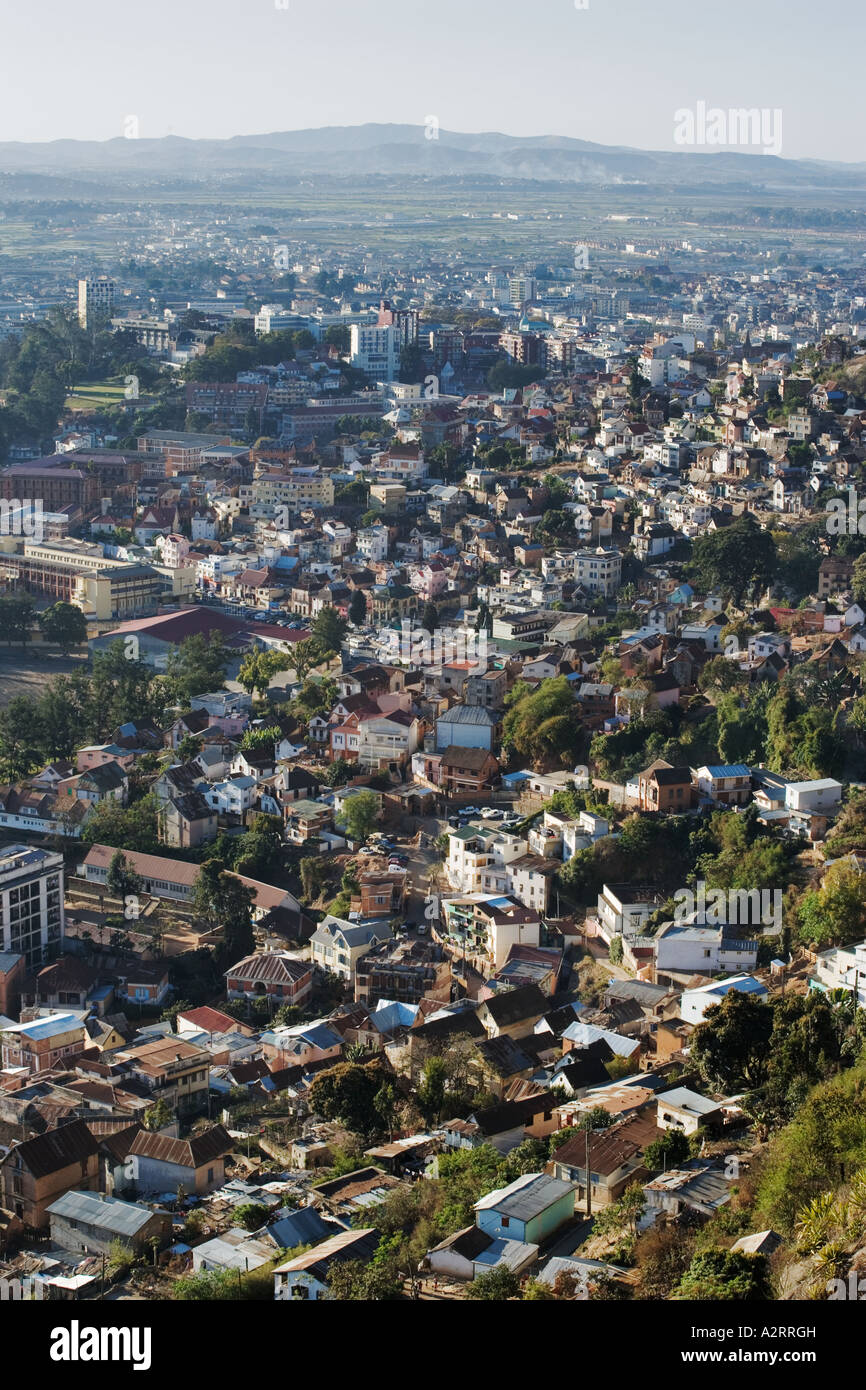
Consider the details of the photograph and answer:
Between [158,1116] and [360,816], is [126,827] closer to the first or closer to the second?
[360,816]

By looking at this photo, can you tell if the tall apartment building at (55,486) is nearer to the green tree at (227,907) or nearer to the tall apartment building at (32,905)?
the tall apartment building at (32,905)

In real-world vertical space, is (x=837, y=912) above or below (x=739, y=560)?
below

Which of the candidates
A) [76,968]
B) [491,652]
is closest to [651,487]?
[491,652]

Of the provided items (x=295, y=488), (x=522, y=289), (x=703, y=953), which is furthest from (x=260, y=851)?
(x=522, y=289)

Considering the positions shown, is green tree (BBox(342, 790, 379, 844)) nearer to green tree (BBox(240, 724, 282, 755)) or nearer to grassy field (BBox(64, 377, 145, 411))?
green tree (BBox(240, 724, 282, 755))

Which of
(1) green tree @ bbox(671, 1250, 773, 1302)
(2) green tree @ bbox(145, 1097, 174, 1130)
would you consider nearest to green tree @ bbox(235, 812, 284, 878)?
(2) green tree @ bbox(145, 1097, 174, 1130)

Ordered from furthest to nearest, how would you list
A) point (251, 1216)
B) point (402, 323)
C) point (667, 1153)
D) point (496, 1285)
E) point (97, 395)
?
point (402, 323) < point (97, 395) < point (251, 1216) < point (667, 1153) < point (496, 1285)
